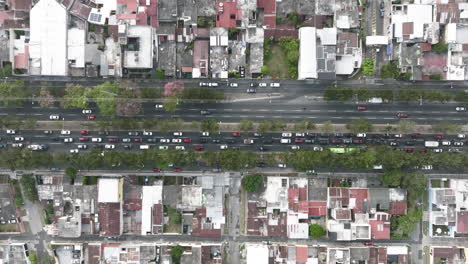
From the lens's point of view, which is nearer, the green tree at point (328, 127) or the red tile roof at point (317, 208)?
the green tree at point (328, 127)

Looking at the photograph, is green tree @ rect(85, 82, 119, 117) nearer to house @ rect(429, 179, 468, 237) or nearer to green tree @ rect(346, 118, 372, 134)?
green tree @ rect(346, 118, 372, 134)

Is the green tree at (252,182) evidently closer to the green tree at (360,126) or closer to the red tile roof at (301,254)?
the red tile roof at (301,254)

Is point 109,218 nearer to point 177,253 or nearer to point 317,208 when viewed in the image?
point 177,253

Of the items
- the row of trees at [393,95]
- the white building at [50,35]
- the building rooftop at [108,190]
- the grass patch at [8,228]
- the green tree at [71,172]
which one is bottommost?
the grass patch at [8,228]

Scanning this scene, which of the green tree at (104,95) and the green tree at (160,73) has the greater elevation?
the green tree at (160,73)

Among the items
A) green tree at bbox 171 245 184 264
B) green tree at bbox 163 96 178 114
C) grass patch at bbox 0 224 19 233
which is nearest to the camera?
green tree at bbox 163 96 178 114

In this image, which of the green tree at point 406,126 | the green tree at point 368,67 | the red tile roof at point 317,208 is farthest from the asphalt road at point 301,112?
the red tile roof at point 317,208

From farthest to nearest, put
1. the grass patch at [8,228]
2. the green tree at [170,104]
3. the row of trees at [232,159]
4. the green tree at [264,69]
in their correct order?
1. the grass patch at [8,228]
2. the green tree at [264,69]
3. the green tree at [170,104]
4. the row of trees at [232,159]

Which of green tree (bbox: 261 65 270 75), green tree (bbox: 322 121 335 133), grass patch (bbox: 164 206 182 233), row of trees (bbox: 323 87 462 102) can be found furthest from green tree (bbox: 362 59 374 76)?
grass patch (bbox: 164 206 182 233)
